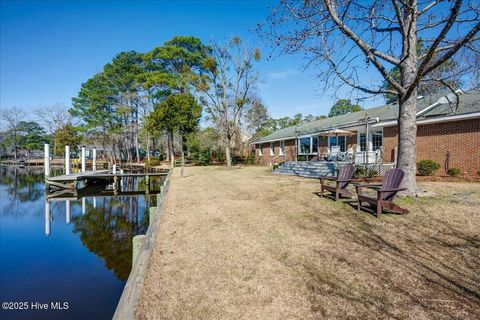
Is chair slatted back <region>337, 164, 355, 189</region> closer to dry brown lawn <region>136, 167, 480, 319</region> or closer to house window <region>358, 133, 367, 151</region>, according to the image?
dry brown lawn <region>136, 167, 480, 319</region>

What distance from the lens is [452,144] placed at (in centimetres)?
1203

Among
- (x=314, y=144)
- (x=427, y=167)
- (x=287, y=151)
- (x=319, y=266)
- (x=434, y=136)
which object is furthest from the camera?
(x=287, y=151)

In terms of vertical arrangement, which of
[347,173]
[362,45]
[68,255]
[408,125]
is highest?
[362,45]

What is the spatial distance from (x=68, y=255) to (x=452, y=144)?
51.7 feet

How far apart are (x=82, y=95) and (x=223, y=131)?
90.8 ft

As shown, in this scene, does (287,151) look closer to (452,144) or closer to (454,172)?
(452,144)

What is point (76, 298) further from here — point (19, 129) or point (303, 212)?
point (19, 129)

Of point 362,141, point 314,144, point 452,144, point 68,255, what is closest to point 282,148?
point 314,144

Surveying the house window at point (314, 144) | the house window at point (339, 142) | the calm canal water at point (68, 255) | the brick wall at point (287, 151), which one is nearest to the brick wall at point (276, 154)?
the brick wall at point (287, 151)

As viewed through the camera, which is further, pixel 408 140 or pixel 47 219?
pixel 47 219

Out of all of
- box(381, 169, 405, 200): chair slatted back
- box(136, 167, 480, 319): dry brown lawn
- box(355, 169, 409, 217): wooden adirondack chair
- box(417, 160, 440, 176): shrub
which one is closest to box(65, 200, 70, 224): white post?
box(136, 167, 480, 319): dry brown lawn

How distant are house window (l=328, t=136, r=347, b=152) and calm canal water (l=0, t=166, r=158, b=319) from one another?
13361 mm

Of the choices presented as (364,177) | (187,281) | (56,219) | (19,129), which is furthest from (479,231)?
(19,129)

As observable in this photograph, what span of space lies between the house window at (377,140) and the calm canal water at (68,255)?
13.4 m
